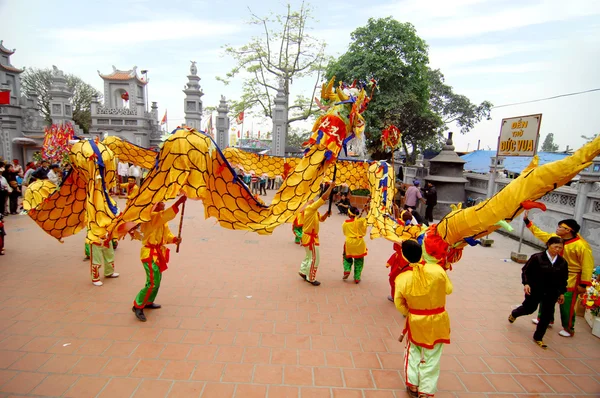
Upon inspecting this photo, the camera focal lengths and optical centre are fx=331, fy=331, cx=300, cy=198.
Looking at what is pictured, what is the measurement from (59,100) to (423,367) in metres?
21.7

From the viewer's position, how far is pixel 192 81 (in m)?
15.2

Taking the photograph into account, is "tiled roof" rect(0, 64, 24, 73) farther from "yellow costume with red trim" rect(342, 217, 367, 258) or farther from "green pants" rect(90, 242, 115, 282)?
"yellow costume with red trim" rect(342, 217, 367, 258)

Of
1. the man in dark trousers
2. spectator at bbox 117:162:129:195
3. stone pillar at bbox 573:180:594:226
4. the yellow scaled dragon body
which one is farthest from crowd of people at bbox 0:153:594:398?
spectator at bbox 117:162:129:195

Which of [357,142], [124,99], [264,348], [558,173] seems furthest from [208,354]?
[124,99]

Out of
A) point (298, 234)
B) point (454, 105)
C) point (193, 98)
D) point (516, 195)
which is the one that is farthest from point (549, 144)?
point (516, 195)

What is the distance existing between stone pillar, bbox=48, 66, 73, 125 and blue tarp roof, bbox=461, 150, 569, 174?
21737 millimetres

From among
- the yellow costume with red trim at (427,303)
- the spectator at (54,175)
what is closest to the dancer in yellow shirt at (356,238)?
the yellow costume with red trim at (427,303)

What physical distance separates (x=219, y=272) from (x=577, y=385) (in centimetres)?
502

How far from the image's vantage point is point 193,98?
15.2 meters

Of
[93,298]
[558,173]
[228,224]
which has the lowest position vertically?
[93,298]

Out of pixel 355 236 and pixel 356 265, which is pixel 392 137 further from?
pixel 356 265

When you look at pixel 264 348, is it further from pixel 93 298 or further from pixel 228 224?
pixel 93 298

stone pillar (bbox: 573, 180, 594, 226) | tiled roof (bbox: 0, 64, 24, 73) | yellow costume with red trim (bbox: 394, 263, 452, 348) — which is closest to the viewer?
yellow costume with red trim (bbox: 394, 263, 452, 348)

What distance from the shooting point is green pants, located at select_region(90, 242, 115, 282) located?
5161 mm
